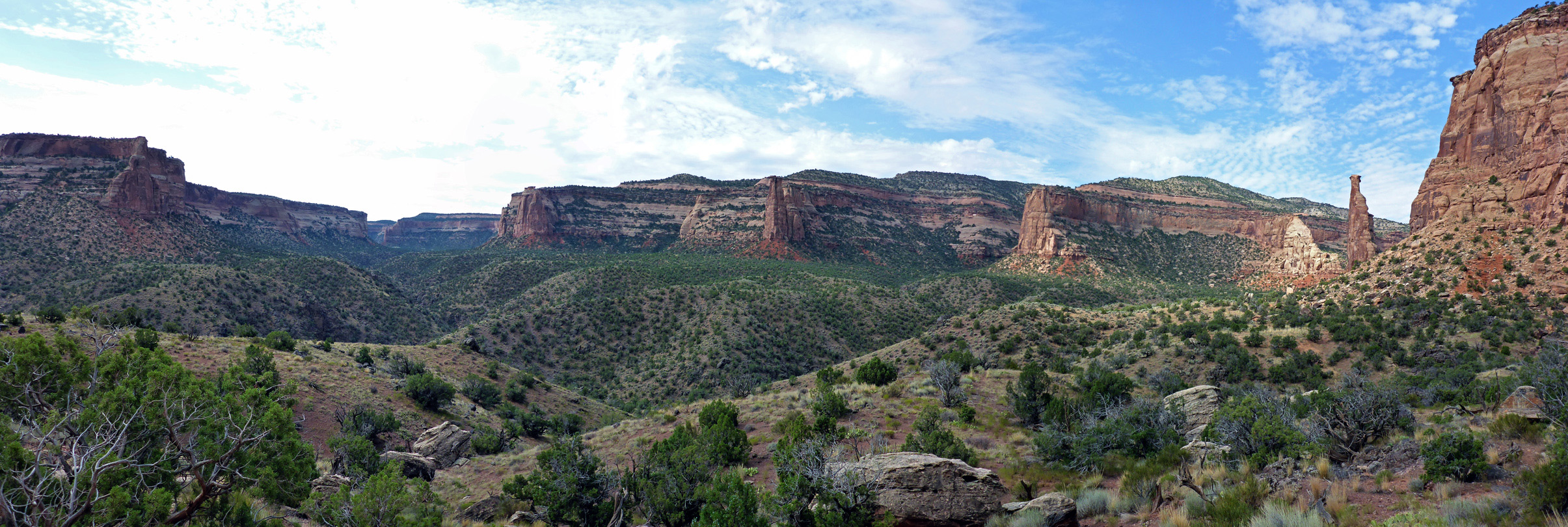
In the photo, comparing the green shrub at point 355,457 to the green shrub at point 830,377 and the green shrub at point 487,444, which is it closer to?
the green shrub at point 487,444

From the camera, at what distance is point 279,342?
27500 mm

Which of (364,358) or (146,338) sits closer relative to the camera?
(146,338)

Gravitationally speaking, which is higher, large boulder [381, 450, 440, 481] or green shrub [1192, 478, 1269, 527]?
green shrub [1192, 478, 1269, 527]

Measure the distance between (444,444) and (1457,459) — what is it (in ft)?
76.7

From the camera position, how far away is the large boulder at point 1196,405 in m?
13.4

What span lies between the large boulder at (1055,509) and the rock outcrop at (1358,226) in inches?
2675

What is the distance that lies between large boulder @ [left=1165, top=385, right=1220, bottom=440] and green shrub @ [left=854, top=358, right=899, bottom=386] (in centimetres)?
918

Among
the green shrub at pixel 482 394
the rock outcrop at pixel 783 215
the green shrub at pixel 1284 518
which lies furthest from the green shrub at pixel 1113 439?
the rock outcrop at pixel 783 215

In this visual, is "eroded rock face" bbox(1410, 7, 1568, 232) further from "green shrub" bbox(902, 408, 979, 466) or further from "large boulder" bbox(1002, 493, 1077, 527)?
"large boulder" bbox(1002, 493, 1077, 527)

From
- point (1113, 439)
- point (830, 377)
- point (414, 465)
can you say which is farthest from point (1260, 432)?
point (414, 465)

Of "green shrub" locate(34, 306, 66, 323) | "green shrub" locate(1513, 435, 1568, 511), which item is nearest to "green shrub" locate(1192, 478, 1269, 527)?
"green shrub" locate(1513, 435, 1568, 511)

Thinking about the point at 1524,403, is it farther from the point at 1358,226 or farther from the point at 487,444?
the point at 1358,226

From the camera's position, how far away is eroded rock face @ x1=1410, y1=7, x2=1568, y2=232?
25.0m

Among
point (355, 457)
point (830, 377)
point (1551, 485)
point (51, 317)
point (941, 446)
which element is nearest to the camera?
point (1551, 485)
